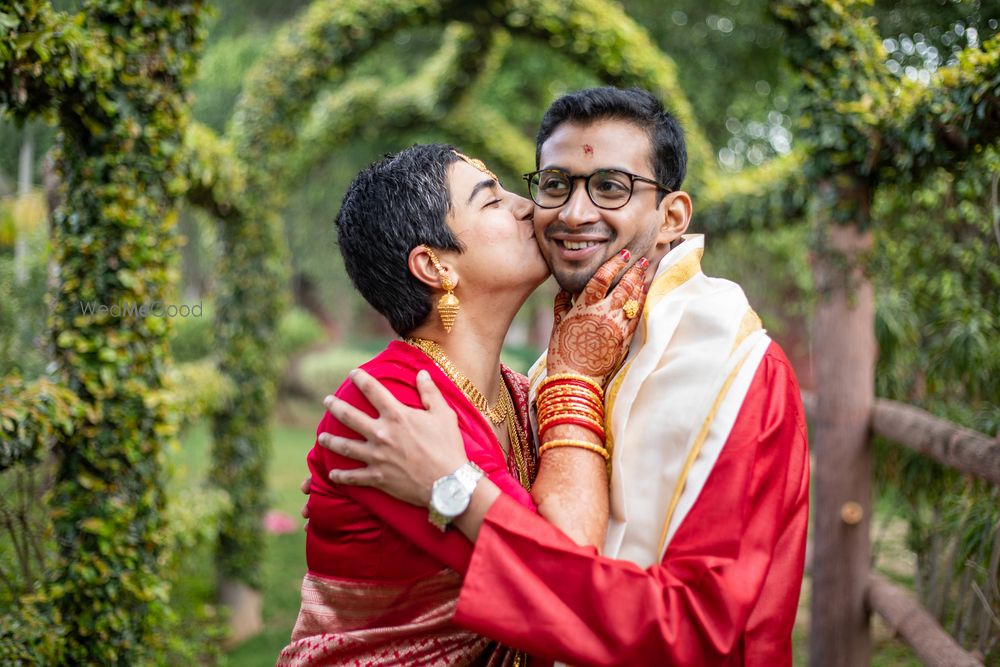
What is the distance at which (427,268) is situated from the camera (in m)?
2.13

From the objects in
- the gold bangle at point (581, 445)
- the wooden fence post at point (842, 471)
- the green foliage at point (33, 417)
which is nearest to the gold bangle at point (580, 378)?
the gold bangle at point (581, 445)

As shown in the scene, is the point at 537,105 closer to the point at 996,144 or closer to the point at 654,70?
the point at 654,70

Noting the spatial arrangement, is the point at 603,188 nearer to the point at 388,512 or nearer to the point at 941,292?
the point at 388,512

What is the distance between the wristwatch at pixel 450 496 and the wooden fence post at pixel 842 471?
361 centimetres

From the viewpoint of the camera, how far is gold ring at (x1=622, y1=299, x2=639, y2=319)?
2.02 meters

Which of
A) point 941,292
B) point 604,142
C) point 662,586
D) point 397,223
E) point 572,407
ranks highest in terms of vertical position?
point 604,142

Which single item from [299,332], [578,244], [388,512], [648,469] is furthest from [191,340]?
[648,469]

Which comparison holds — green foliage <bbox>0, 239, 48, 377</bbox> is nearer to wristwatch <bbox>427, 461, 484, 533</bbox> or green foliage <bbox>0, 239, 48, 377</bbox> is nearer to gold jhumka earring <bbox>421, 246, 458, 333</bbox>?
gold jhumka earring <bbox>421, 246, 458, 333</bbox>

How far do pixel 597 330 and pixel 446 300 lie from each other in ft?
1.38

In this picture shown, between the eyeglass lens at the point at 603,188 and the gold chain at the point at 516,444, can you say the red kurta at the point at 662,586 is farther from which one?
the eyeglass lens at the point at 603,188

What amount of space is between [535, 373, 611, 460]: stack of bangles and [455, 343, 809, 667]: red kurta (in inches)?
8.9

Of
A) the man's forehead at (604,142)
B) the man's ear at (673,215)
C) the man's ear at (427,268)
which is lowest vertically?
the man's ear at (427,268)

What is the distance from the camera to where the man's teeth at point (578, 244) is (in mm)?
2191

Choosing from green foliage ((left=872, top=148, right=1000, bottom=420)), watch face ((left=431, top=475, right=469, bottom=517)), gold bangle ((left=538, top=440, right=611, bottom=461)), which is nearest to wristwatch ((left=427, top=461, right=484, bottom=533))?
watch face ((left=431, top=475, right=469, bottom=517))
